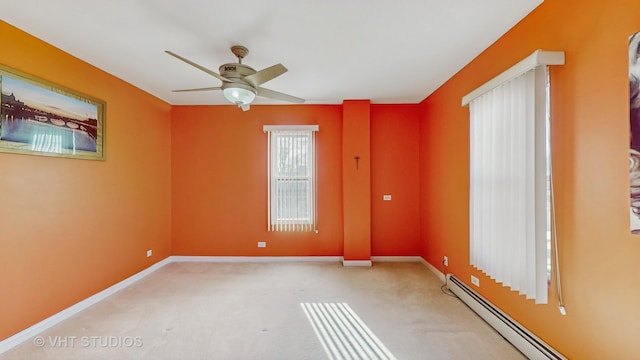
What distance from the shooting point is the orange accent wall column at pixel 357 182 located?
4020 mm

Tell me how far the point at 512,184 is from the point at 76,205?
4.23 m

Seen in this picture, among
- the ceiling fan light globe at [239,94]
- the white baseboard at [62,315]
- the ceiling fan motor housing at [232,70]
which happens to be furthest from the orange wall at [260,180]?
the ceiling fan motor housing at [232,70]

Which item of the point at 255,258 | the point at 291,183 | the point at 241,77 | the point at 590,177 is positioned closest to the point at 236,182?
the point at 291,183

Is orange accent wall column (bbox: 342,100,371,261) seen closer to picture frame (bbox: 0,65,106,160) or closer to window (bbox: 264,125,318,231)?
window (bbox: 264,125,318,231)

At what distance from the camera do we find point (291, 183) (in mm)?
4176

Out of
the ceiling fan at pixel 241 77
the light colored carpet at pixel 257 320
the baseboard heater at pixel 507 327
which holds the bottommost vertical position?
the light colored carpet at pixel 257 320

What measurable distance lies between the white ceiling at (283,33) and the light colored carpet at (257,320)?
8.77 ft

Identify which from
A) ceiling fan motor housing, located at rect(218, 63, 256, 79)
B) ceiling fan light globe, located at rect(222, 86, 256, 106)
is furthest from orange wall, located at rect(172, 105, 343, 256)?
ceiling fan motor housing, located at rect(218, 63, 256, 79)

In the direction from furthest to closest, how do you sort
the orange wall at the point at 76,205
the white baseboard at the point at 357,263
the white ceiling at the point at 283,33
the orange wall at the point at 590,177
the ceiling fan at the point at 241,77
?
the white baseboard at the point at 357,263 → the ceiling fan at the point at 241,77 → the orange wall at the point at 76,205 → the white ceiling at the point at 283,33 → the orange wall at the point at 590,177

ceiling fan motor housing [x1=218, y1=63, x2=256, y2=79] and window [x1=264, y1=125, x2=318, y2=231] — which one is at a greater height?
ceiling fan motor housing [x1=218, y1=63, x2=256, y2=79]

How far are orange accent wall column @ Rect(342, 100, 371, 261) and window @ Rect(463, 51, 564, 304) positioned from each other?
5.57 feet

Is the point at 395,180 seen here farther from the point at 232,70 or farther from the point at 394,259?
the point at 232,70

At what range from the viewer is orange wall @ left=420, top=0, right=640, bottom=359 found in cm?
132

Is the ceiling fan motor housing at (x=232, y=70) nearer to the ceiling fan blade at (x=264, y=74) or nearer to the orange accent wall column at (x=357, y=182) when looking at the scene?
the ceiling fan blade at (x=264, y=74)
